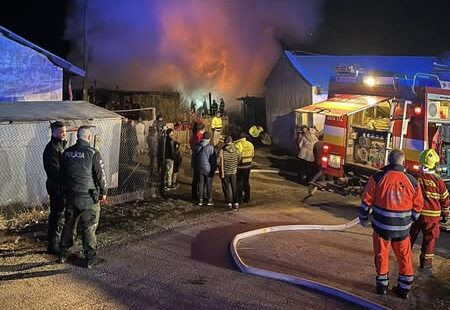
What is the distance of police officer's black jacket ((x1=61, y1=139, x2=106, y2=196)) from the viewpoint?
627 cm

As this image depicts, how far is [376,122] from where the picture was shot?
36.2 feet

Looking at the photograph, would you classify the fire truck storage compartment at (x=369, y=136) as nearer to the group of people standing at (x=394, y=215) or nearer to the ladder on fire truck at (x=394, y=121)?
the ladder on fire truck at (x=394, y=121)

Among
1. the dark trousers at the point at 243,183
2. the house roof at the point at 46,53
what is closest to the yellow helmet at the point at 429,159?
the dark trousers at the point at 243,183

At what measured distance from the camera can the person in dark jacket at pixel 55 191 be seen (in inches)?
268

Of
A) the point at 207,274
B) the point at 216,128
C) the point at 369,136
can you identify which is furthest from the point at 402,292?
the point at 216,128

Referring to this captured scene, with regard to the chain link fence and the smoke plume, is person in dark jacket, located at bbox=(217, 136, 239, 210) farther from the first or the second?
the smoke plume

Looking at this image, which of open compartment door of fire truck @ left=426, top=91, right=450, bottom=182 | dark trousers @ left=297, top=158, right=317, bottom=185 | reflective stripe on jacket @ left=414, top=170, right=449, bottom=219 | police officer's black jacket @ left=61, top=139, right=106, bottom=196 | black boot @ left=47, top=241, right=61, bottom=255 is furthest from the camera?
dark trousers @ left=297, top=158, right=317, bottom=185

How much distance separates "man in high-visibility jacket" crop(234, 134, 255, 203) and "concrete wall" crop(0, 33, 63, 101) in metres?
7.04

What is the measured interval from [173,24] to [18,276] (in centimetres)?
2119

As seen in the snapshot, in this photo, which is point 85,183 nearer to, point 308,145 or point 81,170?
point 81,170

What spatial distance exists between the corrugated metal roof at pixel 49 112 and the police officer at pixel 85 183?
10.2 ft

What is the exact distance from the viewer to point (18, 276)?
19.6ft

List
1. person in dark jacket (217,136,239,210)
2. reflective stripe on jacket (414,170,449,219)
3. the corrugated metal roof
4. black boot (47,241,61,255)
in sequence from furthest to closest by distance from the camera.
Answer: person in dark jacket (217,136,239,210) < the corrugated metal roof < black boot (47,241,61,255) < reflective stripe on jacket (414,170,449,219)

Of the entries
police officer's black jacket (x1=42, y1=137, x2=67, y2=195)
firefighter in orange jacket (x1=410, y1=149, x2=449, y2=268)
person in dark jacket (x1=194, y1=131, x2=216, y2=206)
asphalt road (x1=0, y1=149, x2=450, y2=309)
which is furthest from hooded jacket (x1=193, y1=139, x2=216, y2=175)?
firefighter in orange jacket (x1=410, y1=149, x2=449, y2=268)
